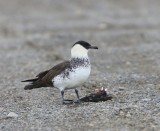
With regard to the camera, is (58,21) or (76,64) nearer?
(76,64)

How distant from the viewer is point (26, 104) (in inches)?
483

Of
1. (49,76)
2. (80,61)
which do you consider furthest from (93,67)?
(80,61)

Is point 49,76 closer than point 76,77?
No

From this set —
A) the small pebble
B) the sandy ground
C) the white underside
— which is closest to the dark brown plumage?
the white underside

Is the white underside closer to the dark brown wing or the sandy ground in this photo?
the dark brown wing

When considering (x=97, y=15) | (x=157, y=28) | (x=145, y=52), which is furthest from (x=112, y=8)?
(x=145, y=52)

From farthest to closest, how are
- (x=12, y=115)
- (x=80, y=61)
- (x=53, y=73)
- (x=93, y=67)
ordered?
(x=93, y=67) → (x=53, y=73) → (x=80, y=61) → (x=12, y=115)

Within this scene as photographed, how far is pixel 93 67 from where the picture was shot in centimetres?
1816

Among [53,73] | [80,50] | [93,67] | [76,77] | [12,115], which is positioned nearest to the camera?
[12,115]

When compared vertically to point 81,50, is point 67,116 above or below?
below

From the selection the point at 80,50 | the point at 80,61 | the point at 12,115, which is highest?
the point at 80,50

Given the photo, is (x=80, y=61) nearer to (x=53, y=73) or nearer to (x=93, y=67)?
(x=53, y=73)

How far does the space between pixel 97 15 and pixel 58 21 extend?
550 cm

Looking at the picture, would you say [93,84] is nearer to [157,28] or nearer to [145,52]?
[145,52]
